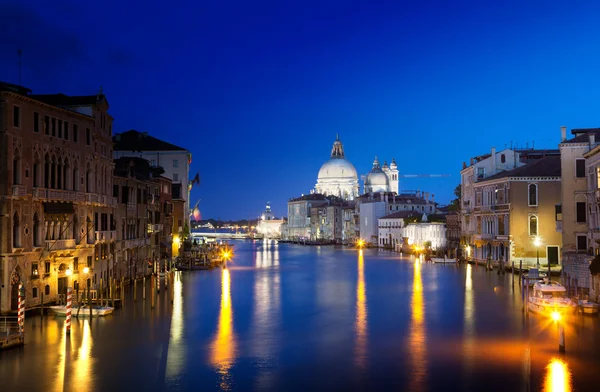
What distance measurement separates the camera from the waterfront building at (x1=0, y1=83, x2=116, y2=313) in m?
19.9

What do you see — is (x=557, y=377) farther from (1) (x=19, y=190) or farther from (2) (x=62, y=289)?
(2) (x=62, y=289)

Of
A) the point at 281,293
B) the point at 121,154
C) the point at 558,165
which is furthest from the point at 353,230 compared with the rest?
the point at 281,293

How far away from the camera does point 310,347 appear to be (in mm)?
17906

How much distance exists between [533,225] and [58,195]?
26221 mm

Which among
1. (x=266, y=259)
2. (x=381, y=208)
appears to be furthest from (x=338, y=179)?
(x=266, y=259)

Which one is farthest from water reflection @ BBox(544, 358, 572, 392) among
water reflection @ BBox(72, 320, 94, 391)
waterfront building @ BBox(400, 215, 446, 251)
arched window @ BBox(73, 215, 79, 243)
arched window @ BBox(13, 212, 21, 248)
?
waterfront building @ BBox(400, 215, 446, 251)

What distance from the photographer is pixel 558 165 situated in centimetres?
3991

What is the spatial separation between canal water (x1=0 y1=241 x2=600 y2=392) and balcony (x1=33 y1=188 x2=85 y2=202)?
11.4ft

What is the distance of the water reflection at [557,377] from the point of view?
44.4 ft

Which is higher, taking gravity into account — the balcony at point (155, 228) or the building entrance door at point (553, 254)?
the balcony at point (155, 228)

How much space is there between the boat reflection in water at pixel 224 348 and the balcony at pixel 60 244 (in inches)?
201

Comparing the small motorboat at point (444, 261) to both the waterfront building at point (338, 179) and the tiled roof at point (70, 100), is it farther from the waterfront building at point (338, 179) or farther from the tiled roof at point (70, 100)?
the waterfront building at point (338, 179)

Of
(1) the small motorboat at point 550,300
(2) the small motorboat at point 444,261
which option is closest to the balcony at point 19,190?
(1) the small motorboat at point 550,300

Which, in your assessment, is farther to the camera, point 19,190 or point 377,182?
point 377,182
